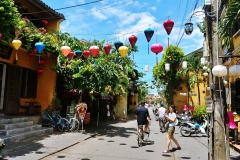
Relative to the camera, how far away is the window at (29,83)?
13094 mm

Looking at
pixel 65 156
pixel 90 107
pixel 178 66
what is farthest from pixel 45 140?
pixel 178 66

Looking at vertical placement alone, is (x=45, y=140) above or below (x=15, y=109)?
below

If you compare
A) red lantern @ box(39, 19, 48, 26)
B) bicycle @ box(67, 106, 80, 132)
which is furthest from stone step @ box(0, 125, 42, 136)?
red lantern @ box(39, 19, 48, 26)

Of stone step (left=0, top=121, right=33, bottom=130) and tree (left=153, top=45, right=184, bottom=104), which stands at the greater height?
tree (left=153, top=45, right=184, bottom=104)

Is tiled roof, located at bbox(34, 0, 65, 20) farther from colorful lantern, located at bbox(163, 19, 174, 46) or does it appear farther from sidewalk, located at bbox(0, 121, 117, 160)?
colorful lantern, located at bbox(163, 19, 174, 46)

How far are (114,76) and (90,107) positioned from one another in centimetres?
1036

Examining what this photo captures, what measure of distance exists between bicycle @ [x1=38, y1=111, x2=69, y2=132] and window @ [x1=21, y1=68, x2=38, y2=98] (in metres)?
1.76

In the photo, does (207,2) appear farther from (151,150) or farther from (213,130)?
(151,150)

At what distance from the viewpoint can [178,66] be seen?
3177 centimetres

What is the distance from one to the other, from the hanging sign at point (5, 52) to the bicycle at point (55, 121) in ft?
11.2

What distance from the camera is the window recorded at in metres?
13.1

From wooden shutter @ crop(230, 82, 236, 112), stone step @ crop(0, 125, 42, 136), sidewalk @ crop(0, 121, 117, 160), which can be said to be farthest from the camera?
wooden shutter @ crop(230, 82, 236, 112)

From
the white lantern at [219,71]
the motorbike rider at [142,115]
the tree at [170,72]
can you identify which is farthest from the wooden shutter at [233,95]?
the tree at [170,72]

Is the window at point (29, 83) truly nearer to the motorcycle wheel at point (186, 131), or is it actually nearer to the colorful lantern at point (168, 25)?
the colorful lantern at point (168, 25)
